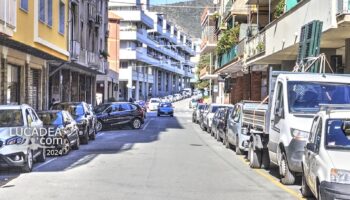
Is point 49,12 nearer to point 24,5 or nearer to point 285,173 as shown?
point 24,5

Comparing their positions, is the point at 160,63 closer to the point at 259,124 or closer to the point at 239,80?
the point at 239,80

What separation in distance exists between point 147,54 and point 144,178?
93532 millimetres

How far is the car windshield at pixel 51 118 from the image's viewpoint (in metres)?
18.9

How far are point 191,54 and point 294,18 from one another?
505 feet

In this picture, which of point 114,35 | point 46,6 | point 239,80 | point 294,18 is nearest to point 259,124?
point 294,18

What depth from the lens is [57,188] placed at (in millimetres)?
11625

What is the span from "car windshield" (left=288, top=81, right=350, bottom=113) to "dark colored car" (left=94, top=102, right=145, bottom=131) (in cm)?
2127

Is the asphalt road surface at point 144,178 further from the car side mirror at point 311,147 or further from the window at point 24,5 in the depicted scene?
the window at point 24,5

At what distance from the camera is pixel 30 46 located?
23625 mm

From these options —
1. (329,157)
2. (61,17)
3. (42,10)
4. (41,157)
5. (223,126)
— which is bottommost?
(41,157)

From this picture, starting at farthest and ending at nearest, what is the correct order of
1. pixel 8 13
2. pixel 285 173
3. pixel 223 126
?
pixel 223 126 < pixel 8 13 < pixel 285 173

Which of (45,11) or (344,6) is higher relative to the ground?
(45,11)

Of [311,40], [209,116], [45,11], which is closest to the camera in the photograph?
[311,40]

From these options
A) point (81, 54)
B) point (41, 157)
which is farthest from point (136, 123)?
point (41, 157)
